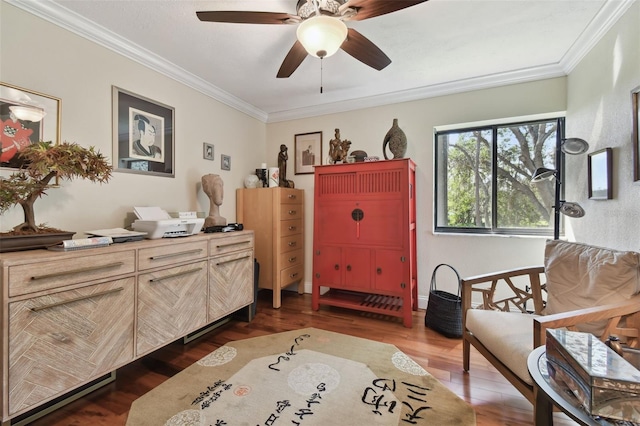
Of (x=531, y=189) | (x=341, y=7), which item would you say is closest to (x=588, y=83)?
(x=531, y=189)

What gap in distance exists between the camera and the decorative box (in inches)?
27.8

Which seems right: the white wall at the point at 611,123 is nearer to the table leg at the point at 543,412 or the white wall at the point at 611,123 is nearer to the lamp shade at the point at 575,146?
the lamp shade at the point at 575,146

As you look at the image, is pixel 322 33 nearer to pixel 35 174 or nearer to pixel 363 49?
pixel 363 49

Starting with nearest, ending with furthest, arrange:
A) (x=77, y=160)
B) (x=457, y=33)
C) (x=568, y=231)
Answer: (x=77, y=160), (x=457, y=33), (x=568, y=231)

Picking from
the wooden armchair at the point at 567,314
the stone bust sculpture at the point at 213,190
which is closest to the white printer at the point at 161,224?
the stone bust sculpture at the point at 213,190

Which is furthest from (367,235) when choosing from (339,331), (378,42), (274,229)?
(378,42)

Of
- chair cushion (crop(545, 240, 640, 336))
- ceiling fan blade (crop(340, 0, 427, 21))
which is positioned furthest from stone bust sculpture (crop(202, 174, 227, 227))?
chair cushion (crop(545, 240, 640, 336))

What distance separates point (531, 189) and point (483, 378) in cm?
198

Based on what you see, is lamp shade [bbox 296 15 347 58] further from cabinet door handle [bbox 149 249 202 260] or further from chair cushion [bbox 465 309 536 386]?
chair cushion [bbox 465 309 536 386]

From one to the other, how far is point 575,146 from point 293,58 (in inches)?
81.8

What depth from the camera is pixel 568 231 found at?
2.43m

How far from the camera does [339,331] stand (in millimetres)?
2439

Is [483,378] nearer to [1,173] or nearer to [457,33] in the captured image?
[457,33]

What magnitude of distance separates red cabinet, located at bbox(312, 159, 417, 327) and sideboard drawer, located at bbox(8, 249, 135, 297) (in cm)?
178
